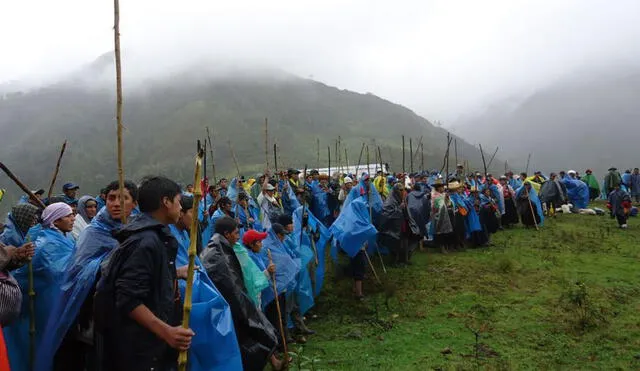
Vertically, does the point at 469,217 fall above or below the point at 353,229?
below

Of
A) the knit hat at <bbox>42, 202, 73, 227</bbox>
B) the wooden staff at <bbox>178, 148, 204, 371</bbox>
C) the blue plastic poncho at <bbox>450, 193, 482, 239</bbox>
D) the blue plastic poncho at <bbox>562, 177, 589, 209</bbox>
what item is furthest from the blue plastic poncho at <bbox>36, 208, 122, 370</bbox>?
the blue plastic poncho at <bbox>562, 177, 589, 209</bbox>

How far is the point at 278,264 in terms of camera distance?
6.10 metres

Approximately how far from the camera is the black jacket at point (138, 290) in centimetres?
242

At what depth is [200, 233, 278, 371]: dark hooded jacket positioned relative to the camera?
4.03m

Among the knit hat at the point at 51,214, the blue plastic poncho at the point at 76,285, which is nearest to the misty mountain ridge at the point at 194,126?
the knit hat at the point at 51,214

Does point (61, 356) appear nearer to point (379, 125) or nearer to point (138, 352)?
point (138, 352)

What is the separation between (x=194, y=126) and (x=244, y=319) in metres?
95.8

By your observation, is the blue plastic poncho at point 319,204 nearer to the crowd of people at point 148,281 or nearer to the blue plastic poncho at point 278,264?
the crowd of people at point 148,281

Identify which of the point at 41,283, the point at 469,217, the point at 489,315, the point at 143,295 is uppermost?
the point at 143,295

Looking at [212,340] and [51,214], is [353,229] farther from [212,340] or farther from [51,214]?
[212,340]

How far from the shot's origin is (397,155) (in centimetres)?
7525

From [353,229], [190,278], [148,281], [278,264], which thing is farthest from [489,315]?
[148,281]

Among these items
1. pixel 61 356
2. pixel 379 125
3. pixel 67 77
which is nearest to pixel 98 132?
pixel 379 125

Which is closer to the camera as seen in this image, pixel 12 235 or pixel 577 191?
pixel 12 235
